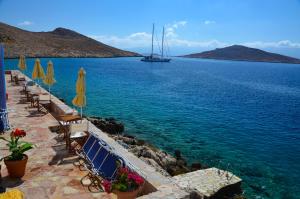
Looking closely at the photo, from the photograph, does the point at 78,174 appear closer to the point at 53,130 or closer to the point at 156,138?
the point at 53,130

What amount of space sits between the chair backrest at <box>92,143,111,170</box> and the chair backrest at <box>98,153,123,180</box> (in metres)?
0.12

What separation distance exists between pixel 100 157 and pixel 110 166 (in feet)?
2.09

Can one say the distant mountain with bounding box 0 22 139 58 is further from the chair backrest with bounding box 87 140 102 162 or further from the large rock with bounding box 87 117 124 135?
the chair backrest with bounding box 87 140 102 162

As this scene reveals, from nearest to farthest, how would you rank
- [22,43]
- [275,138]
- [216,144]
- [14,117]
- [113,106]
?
[14,117] < [216,144] < [275,138] < [113,106] < [22,43]

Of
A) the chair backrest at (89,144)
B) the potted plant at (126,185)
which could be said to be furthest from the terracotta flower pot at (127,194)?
the chair backrest at (89,144)

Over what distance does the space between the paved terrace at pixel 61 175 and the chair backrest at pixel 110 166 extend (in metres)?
0.46

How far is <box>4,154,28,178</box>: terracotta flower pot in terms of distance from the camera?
23.7ft

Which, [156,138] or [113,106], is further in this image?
[113,106]

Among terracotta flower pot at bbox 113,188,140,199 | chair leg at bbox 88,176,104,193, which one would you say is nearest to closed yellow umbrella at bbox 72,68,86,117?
chair leg at bbox 88,176,104,193

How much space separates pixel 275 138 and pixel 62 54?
129m

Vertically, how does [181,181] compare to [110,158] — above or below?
below

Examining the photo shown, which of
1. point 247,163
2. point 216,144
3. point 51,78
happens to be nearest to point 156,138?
point 216,144

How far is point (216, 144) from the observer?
2023 cm

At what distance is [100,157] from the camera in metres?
7.73
